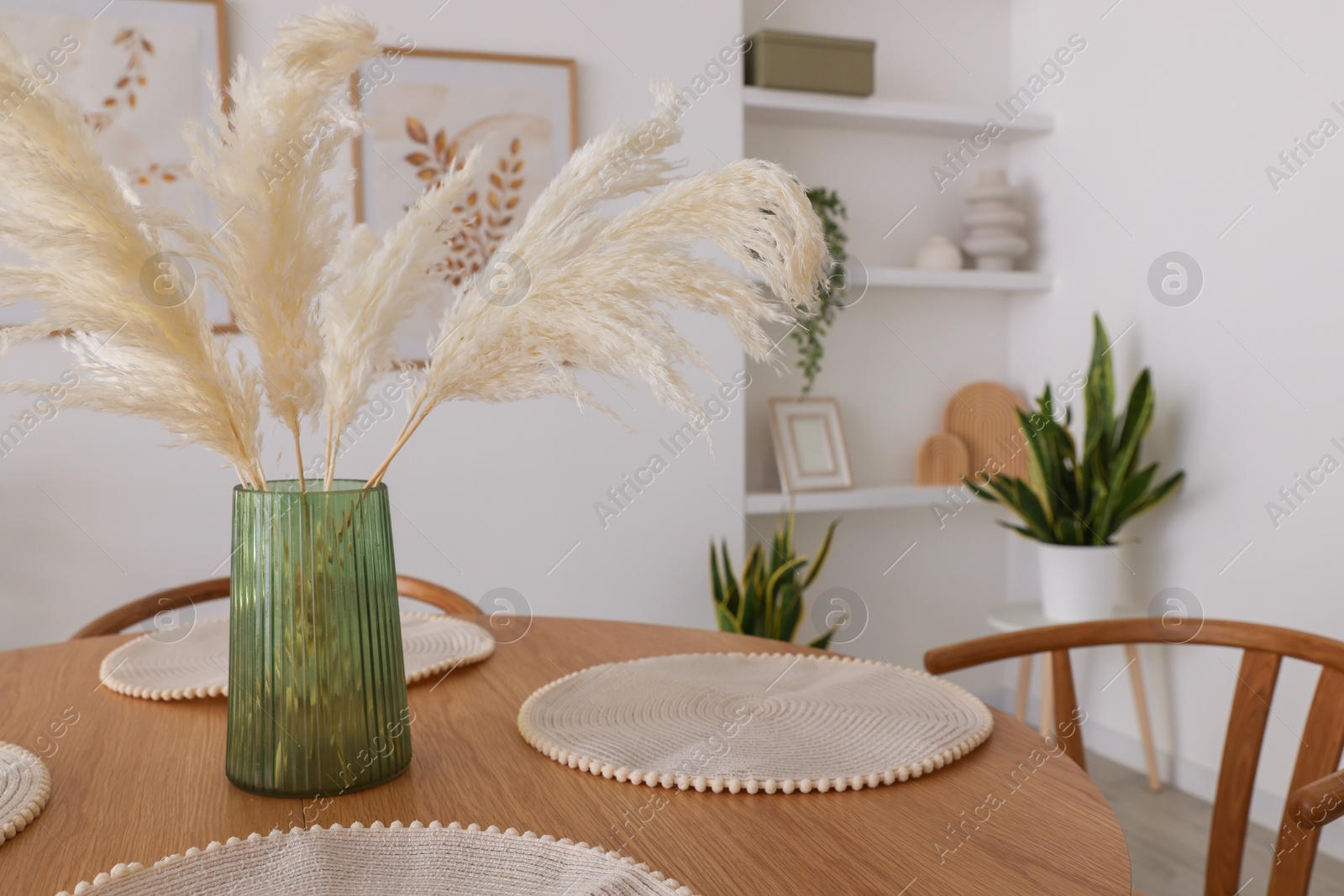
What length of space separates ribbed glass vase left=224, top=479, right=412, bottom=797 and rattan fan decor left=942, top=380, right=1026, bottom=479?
9.72 feet

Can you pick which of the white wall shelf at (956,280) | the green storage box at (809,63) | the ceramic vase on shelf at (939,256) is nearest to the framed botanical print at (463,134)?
the green storage box at (809,63)

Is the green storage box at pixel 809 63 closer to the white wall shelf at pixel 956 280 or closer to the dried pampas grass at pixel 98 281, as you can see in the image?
the white wall shelf at pixel 956 280

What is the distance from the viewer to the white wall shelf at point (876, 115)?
3164 millimetres

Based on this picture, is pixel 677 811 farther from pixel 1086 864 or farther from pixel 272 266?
pixel 272 266

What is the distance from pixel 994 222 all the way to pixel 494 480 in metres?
1.87

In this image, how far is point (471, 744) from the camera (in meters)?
1.06

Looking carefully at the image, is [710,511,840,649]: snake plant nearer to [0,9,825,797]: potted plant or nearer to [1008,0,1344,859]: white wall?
[1008,0,1344,859]: white wall

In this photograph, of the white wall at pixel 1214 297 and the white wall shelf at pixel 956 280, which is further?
the white wall shelf at pixel 956 280

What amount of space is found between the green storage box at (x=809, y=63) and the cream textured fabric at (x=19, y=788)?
2666mm

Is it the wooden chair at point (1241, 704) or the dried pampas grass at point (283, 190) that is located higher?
the dried pampas grass at point (283, 190)

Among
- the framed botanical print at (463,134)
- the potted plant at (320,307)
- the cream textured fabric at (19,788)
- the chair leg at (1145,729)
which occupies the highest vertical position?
the framed botanical print at (463,134)

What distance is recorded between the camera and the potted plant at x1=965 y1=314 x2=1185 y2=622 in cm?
295

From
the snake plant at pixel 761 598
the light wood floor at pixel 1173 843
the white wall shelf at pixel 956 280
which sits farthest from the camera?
the white wall shelf at pixel 956 280

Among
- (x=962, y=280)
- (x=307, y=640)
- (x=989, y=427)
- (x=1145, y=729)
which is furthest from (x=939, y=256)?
(x=307, y=640)
